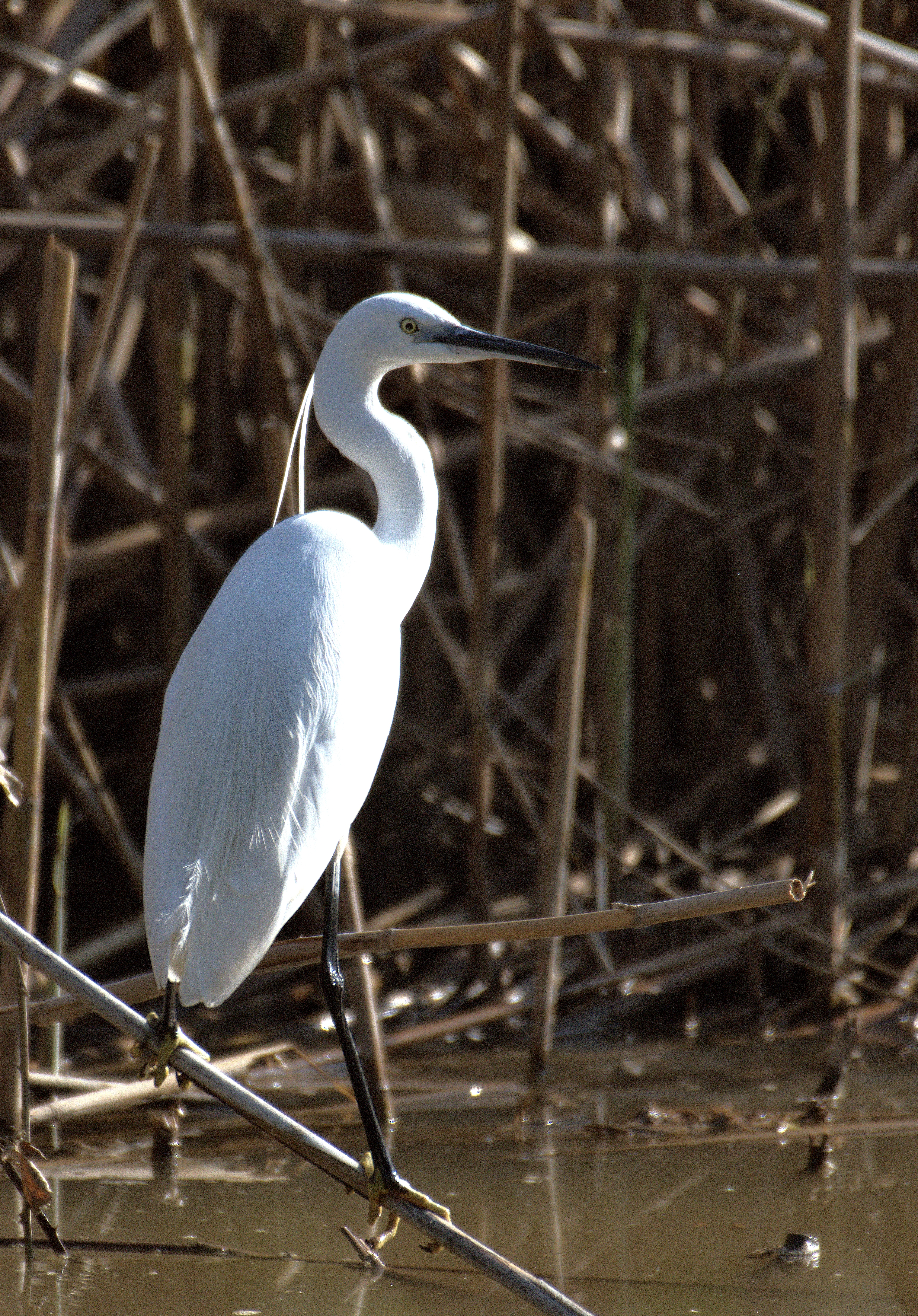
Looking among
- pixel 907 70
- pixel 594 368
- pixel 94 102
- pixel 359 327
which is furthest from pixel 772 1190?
pixel 94 102

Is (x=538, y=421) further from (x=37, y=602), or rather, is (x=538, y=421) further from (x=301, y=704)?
(x=301, y=704)

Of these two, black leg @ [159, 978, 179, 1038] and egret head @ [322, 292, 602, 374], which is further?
egret head @ [322, 292, 602, 374]

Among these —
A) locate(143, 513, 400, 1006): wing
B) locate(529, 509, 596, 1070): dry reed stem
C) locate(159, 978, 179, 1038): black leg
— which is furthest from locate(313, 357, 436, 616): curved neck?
locate(159, 978, 179, 1038): black leg

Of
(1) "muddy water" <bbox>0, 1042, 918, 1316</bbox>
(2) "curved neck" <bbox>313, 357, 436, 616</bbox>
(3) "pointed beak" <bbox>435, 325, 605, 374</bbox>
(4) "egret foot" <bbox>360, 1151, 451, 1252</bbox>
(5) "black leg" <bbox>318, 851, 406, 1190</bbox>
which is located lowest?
(1) "muddy water" <bbox>0, 1042, 918, 1316</bbox>

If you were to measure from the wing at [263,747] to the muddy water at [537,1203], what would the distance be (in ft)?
2.53

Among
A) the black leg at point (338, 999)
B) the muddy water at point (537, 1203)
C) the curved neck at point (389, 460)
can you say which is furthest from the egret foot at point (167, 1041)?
the curved neck at point (389, 460)

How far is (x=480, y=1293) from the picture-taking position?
2305 millimetres

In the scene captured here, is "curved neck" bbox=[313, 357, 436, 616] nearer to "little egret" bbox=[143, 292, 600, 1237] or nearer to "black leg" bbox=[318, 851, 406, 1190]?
"little egret" bbox=[143, 292, 600, 1237]

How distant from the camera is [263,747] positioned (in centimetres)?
203

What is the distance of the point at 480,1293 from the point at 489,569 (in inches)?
60.2

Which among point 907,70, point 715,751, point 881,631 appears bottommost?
point 715,751

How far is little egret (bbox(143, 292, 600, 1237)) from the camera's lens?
1.87 meters

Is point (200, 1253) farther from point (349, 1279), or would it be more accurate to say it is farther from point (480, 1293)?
point (480, 1293)

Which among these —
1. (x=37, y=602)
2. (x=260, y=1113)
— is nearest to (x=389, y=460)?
(x=37, y=602)
